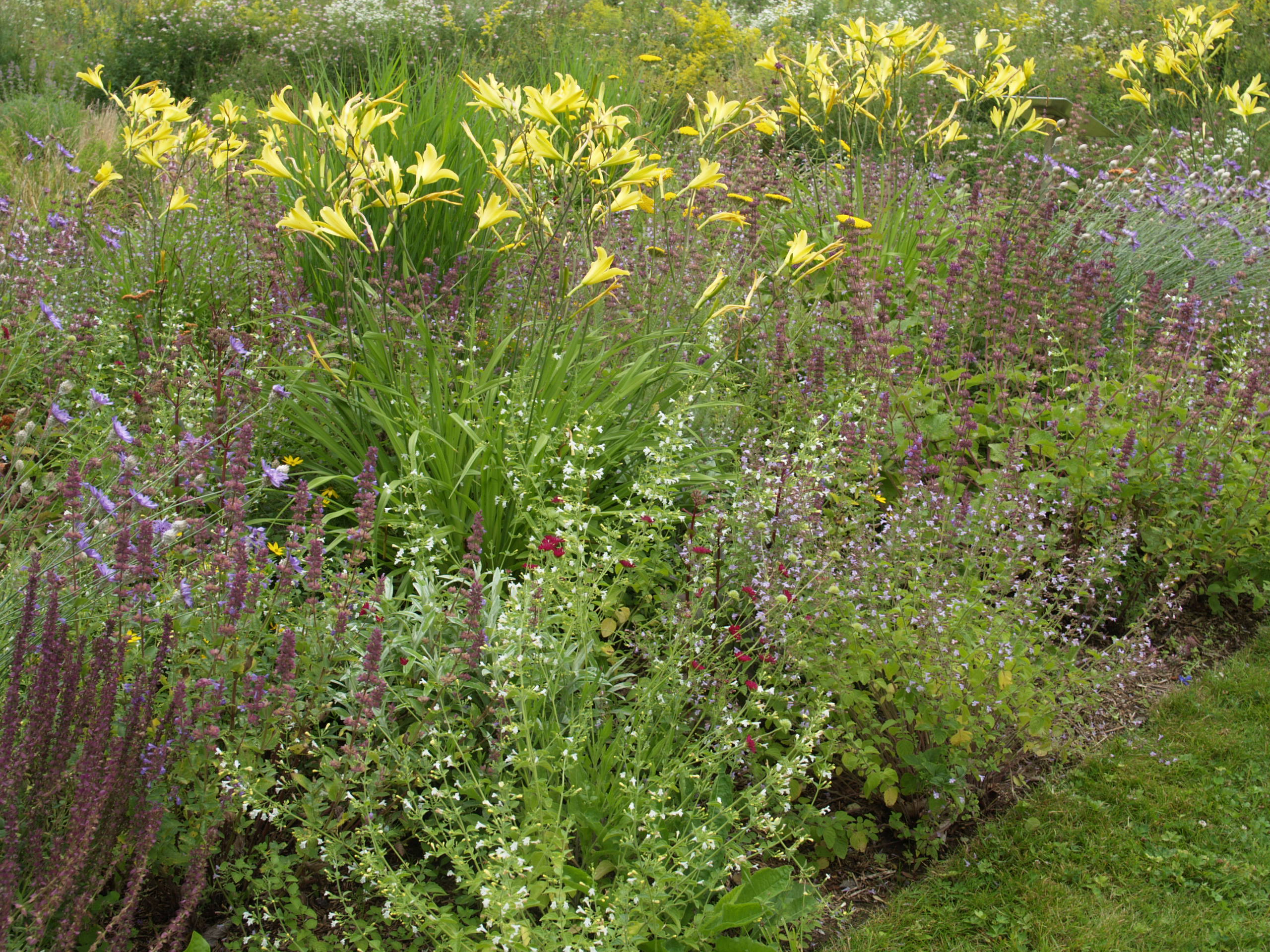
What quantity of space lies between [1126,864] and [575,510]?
1705 mm

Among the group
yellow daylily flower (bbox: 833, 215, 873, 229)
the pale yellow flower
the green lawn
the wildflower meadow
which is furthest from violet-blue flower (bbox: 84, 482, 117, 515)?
yellow daylily flower (bbox: 833, 215, 873, 229)

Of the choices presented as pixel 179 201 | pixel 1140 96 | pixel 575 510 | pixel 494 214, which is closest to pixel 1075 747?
pixel 575 510

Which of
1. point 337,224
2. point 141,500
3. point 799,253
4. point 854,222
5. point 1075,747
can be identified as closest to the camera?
point 141,500

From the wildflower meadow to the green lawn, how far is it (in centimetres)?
13

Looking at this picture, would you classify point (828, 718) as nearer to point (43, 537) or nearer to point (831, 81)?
point (43, 537)

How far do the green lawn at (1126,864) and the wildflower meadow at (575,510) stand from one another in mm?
126

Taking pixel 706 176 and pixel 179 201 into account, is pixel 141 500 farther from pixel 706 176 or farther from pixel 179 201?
pixel 179 201

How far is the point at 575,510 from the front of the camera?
2.57 m

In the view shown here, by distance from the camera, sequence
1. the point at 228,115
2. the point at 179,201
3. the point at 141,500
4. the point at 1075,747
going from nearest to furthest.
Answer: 1. the point at 141,500
2. the point at 1075,747
3. the point at 179,201
4. the point at 228,115

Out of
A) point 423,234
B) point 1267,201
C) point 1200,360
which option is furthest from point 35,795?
point 1267,201

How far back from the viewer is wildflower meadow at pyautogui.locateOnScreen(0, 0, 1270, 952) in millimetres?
2076

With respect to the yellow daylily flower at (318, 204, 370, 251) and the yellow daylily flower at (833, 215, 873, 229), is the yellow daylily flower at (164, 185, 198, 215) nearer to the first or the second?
the yellow daylily flower at (318, 204, 370, 251)

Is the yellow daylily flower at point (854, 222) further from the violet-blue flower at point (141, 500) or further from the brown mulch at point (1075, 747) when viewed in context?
the violet-blue flower at point (141, 500)

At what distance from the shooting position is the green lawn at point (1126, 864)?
2.49 meters
